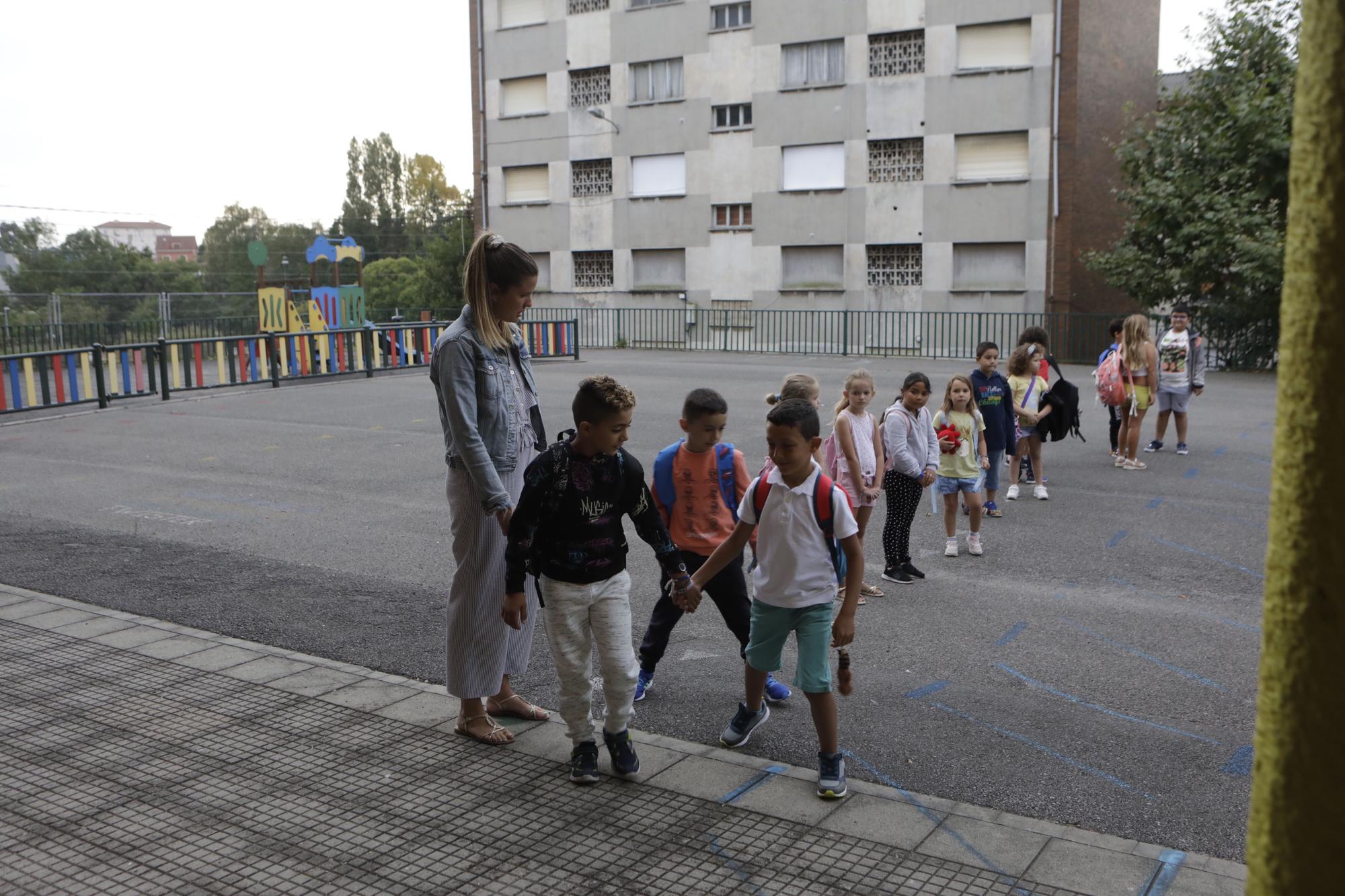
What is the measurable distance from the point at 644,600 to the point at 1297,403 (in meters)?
6.17

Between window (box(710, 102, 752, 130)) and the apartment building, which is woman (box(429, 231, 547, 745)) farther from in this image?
window (box(710, 102, 752, 130))

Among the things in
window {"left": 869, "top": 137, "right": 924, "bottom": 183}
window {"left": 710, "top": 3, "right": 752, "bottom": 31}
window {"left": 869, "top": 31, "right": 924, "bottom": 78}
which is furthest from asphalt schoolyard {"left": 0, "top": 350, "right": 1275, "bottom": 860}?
window {"left": 710, "top": 3, "right": 752, "bottom": 31}

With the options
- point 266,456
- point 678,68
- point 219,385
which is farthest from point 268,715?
point 678,68

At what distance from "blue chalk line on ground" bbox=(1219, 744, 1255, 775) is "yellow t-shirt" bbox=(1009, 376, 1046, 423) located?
5.94m

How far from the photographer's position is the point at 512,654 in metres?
4.98

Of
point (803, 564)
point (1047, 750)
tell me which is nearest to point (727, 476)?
point (803, 564)

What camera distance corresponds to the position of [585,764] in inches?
172

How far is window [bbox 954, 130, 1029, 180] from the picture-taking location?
115 feet

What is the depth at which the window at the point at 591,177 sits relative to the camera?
42.4 meters

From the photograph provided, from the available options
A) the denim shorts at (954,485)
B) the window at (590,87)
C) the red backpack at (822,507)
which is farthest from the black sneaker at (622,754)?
the window at (590,87)

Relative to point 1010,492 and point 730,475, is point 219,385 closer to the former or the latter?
point 1010,492

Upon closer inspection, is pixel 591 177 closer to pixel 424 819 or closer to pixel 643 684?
pixel 643 684

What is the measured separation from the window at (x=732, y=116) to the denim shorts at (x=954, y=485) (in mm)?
32761

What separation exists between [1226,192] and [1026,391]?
17.5 m
